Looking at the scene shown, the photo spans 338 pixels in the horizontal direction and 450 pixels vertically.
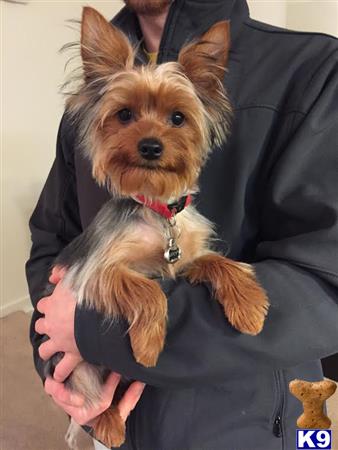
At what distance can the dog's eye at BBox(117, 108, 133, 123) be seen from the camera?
1174 mm

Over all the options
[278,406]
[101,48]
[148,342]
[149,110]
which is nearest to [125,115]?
[149,110]

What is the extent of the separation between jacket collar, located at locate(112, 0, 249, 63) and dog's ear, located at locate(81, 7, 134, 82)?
106 millimetres

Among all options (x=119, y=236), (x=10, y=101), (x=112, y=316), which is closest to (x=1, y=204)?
(x=10, y=101)

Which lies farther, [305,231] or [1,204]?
[1,204]

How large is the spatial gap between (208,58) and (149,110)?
19cm

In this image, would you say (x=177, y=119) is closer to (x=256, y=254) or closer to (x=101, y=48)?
(x=101, y=48)

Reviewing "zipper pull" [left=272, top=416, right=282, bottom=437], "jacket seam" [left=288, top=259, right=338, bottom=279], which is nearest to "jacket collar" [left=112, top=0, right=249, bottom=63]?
"jacket seam" [left=288, top=259, right=338, bottom=279]

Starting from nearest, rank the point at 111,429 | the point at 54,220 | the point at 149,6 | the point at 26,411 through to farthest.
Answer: the point at 111,429 → the point at 149,6 → the point at 54,220 → the point at 26,411

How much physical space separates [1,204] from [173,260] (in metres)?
2.06

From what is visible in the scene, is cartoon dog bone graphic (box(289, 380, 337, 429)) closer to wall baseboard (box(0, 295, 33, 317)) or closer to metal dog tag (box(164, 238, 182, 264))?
metal dog tag (box(164, 238, 182, 264))

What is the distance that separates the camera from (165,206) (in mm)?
1212

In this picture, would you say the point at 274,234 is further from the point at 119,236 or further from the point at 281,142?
the point at 119,236

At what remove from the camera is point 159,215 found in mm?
1225

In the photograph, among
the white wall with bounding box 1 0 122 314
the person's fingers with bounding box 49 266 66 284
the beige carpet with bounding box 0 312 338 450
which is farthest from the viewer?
the white wall with bounding box 1 0 122 314
